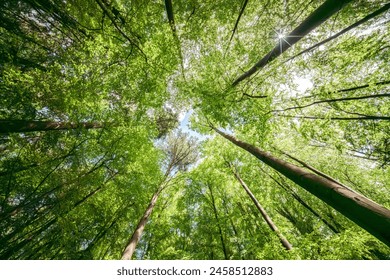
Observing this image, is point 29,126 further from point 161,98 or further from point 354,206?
point 354,206

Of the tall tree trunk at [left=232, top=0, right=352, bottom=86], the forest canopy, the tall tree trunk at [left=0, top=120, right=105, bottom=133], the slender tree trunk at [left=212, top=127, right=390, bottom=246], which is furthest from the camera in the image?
the tall tree trunk at [left=0, top=120, right=105, bottom=133]

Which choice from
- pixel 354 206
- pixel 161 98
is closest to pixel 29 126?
pixel 161 98

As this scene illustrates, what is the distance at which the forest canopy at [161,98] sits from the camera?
3.98 meters

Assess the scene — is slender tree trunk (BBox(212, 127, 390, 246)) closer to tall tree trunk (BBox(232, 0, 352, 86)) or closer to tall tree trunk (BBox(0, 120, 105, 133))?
tall tree trunk (BBox(232, 0, 352, 86))

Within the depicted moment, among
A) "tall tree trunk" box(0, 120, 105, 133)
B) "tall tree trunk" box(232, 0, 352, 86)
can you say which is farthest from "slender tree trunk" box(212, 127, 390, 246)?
"tall tree trunk" box(0, 120, 105, 133)

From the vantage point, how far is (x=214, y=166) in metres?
9.89

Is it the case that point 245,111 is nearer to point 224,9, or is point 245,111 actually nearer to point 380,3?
point 224,9

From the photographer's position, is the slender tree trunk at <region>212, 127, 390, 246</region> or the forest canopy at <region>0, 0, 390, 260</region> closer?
the slender tree trunk at <region>212, 127, 390, 246</region>

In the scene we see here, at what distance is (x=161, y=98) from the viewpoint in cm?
688

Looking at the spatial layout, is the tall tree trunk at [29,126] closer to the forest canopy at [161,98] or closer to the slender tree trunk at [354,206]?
the forest canopy at [161,98]

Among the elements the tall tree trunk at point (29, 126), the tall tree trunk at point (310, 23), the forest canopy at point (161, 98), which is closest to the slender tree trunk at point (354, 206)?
the forest canopy at point (161, 98)

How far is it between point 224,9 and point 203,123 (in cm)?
504

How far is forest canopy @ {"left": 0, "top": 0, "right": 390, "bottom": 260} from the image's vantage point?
3982 mm

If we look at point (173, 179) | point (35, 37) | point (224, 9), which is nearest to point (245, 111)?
point (224, 9)
